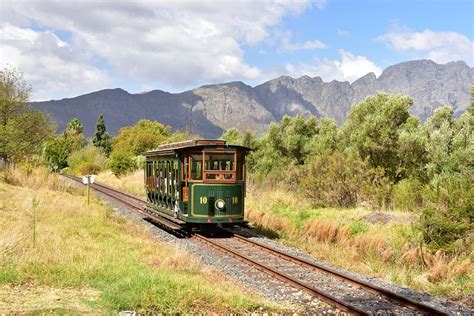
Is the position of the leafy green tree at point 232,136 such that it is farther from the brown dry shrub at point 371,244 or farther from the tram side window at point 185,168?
the brown dry shrub at point 371,244

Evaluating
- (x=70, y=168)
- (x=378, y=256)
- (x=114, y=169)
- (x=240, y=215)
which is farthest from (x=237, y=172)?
(x=70, y=168)

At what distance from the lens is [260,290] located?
963 cm

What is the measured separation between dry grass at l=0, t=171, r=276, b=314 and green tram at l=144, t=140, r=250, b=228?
8.88 feet

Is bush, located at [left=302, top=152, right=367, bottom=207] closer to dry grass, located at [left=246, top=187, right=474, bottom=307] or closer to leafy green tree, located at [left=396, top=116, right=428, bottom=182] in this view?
dry grass, located at [left=246, top=187, right=474, bottom=307]

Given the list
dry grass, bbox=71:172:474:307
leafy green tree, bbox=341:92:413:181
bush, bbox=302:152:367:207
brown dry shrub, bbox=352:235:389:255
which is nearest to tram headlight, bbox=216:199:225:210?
dry grass, bbox=71:172:474:307

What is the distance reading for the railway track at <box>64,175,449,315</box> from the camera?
8.43 metres

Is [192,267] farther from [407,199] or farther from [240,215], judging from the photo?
[407,199]

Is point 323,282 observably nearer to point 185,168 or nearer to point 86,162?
point 185,168

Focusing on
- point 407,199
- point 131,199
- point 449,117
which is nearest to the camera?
point 407,199

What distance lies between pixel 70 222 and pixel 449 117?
3228 cm

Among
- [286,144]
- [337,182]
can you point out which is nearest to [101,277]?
[337,182]

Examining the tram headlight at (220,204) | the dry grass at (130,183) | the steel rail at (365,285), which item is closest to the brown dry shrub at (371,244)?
the steel rail at (365,285)

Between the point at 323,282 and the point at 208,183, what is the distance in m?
6.60

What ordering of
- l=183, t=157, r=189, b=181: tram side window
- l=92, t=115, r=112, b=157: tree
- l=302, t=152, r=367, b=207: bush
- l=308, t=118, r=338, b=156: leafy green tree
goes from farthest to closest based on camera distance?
l=92, t=115, r=112, b=157: tree → l=308, t=118, r=338, b=156: leafy green tree → l=302, t=152, r=367, b=207: bush → l=183, t=157, r=189, b=181: tram side window
